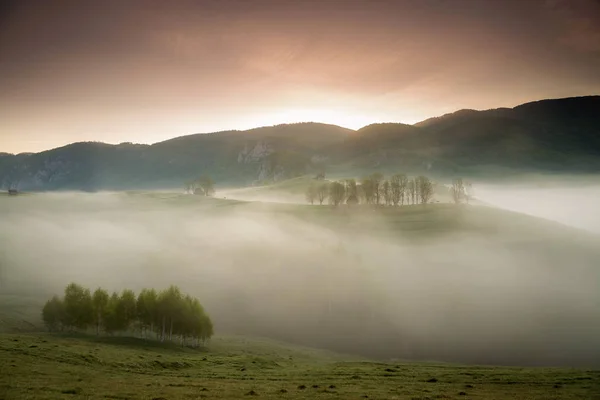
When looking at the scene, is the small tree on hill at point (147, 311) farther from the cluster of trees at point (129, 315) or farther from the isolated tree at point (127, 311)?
the isolated tree at point (127, 311)

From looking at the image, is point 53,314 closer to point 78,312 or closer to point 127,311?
point 78,312

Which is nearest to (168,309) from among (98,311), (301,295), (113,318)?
(113,318)

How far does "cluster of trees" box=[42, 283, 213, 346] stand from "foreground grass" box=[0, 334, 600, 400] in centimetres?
2272

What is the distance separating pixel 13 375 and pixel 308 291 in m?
90.5

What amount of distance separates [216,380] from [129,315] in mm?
48017

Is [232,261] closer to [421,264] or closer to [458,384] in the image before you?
[421,264]

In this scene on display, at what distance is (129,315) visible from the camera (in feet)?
269

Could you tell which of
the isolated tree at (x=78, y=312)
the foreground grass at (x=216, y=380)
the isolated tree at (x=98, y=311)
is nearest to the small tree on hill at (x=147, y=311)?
the isolated tree at (x=98, y=311)

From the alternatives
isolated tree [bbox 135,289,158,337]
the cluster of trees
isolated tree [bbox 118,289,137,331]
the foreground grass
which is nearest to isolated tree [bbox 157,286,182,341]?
the cluster of trees

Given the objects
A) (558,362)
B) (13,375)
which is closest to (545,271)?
(558,362)

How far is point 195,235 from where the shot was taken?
182 m

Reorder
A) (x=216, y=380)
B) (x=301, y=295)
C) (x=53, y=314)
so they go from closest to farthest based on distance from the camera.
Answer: (x=216, y=380)
(x=53, y=314)
(x=301, y=295)

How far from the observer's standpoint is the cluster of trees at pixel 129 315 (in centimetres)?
8006

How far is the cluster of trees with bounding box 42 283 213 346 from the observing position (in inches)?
3152
